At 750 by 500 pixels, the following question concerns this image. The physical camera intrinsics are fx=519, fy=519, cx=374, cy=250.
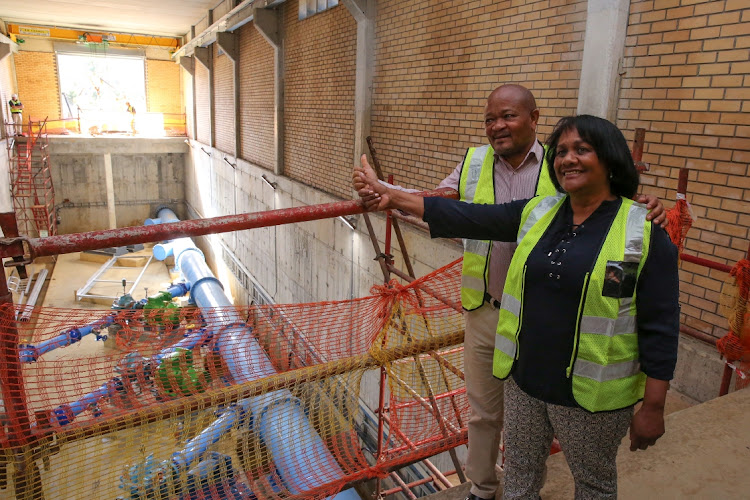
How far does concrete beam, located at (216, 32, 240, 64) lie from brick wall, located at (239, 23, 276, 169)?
0.23 meters

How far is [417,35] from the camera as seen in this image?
7.66 meters

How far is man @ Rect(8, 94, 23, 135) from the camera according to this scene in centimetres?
2023

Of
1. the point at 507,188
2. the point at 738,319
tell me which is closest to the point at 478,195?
the point at 507,188

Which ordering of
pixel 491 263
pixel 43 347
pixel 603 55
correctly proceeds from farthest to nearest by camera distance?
pixel 603 55 < pixel 43 347 < pixel 491 263

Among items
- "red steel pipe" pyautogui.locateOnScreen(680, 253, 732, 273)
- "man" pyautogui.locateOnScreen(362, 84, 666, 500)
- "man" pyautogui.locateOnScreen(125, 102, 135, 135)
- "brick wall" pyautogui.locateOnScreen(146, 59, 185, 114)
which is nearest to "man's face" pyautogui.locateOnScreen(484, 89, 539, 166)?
"man" pyautogui.locateOnScreen(362, 84, 666, 500)

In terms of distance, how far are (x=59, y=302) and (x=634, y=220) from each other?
1853 cm

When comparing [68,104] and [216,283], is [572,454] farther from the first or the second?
[68,104]

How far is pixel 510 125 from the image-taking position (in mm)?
2611

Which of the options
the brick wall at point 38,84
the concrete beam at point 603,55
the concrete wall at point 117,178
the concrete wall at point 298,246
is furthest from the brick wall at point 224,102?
the concrete beam at point 603,55

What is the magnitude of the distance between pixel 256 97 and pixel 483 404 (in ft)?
46.1

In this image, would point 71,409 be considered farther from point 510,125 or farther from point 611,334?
point 510,125

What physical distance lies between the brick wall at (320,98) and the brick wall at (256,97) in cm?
132

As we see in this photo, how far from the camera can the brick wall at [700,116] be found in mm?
3847

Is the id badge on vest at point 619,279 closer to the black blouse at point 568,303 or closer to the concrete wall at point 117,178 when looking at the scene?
the black blouse at point 568,303
